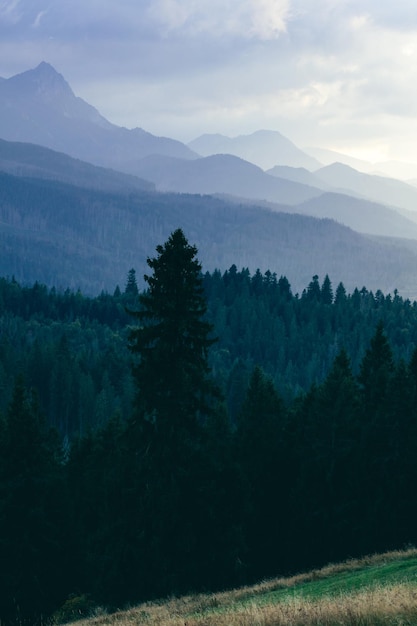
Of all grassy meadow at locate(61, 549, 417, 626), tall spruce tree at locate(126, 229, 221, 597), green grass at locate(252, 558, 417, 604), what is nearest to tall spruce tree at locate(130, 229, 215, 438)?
tall spruce tree at locate(126, 229, 221, 597)

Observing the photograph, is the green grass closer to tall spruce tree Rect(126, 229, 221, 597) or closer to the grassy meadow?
the grassy meadow

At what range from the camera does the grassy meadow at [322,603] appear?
1716 cm

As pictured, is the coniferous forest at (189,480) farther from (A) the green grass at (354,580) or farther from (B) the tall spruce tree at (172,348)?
(A) the green grass at (354,580)

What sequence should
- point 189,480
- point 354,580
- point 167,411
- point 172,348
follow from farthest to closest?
point 189,480, point 167,411, point 172,348, point 354,580

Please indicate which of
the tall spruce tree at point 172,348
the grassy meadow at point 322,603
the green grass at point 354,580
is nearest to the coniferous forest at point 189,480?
the tall spruce tree at point 172,348

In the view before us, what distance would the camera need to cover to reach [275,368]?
196 metres

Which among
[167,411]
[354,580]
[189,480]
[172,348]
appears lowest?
[354,580]

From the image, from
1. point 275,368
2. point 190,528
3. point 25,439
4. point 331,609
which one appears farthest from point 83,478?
point 275,368

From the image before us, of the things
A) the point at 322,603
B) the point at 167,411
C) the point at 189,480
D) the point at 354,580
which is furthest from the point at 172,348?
the point at 322,603

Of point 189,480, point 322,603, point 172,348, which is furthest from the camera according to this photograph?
point 189,480

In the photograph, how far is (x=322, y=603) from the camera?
19.1 metres

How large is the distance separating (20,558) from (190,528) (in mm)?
10002

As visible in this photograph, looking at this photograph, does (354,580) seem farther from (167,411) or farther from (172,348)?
(172,348)

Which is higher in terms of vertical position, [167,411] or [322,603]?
[167,411]
